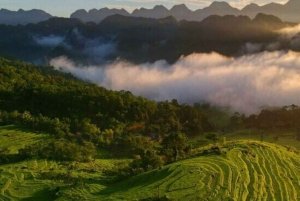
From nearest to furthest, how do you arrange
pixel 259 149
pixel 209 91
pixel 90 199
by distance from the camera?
pixel 90 199 → pixel 259 149 → pixel 209 91

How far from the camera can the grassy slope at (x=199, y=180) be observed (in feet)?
115

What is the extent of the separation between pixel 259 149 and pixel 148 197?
18218 millimetres

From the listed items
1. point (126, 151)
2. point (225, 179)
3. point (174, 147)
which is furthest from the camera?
point (126, 151)

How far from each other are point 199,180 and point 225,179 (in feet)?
8.24

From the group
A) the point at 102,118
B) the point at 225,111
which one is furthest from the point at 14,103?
the point at 225,111

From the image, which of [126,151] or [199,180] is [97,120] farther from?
[199,180]

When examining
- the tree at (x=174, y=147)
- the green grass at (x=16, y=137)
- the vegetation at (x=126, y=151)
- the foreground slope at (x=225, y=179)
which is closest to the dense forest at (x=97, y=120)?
the tree at (x=174, y=147)

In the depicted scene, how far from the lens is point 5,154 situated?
2266 inches

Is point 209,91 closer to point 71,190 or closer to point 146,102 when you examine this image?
point 146,102

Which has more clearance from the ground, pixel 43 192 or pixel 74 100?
Answer: pixel 74 100

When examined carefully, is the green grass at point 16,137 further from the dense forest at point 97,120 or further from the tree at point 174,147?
the tree at point 174,147

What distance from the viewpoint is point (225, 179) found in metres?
37.2

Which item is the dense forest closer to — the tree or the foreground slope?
the tree

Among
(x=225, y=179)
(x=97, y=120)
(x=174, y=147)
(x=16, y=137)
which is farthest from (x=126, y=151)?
(x=225, y=179)
